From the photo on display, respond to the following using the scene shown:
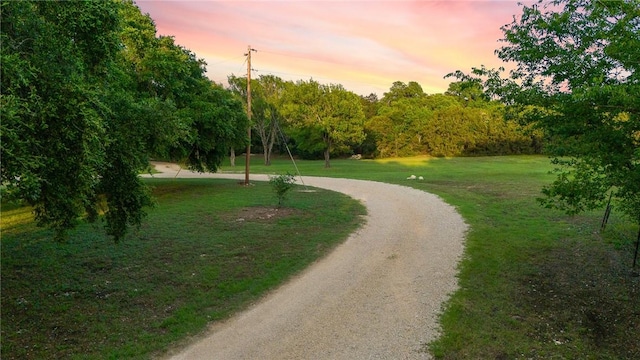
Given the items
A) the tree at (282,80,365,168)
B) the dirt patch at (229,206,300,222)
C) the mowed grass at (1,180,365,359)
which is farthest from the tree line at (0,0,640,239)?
the tree at (282,80,365,168)

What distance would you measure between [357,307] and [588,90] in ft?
19.4

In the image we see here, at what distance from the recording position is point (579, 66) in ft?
24.4

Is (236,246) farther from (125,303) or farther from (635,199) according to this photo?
(635,199)

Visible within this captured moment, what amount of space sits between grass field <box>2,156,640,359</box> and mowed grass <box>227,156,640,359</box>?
0.10ft

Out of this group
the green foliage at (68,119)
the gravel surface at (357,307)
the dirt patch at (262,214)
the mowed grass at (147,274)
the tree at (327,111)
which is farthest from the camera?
the tree at (327,111)

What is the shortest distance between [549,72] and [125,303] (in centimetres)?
1059

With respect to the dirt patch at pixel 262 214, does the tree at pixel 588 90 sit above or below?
above

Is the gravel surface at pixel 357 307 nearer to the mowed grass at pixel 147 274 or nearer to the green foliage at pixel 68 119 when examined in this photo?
the mowed grass at pixel 147 274

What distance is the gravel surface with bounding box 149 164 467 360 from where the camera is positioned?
21.9 feet

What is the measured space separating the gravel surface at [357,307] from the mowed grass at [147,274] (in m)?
0.67

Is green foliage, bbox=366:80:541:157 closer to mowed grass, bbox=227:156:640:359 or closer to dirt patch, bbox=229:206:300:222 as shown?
mowed grass, bbox=227:156:640:359

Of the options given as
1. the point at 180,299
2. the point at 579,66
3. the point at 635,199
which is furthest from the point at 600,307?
the point at 180,299

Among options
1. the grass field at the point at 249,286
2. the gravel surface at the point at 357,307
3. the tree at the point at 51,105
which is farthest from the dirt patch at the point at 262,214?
the tree at the point at 51,105

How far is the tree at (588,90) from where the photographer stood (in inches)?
249
